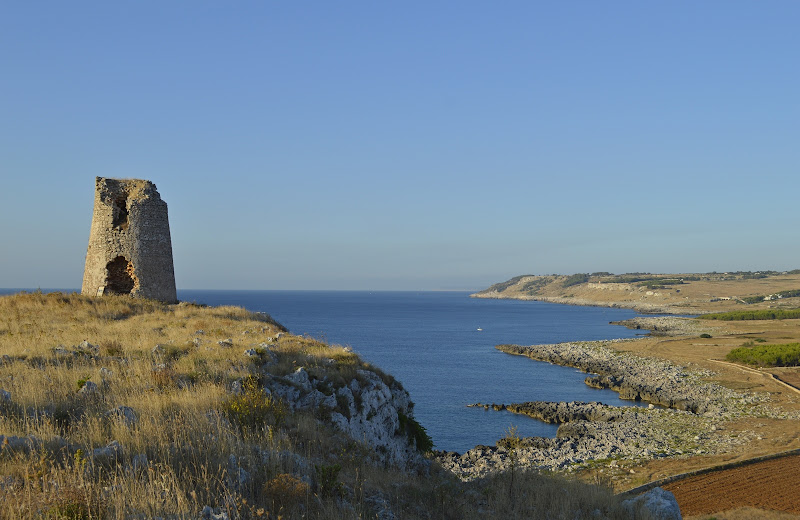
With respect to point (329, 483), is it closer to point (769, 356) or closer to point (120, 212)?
point (120, 212)

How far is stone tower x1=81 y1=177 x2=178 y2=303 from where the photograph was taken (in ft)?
75.4

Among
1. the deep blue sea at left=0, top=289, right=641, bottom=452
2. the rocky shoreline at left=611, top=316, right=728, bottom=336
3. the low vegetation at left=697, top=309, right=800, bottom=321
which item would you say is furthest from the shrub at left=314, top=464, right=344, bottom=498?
the low vegetation at left=697, top=309, right=800, bottom=321

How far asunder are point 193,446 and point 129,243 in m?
18.9

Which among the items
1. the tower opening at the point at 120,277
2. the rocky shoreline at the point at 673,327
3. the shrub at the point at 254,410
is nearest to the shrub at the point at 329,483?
the shrub at the point at 254,410

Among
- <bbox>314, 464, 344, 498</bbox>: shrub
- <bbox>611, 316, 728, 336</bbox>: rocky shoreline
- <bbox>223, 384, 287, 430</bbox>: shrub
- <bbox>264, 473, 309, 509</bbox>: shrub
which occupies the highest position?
<bbox>223, 384, 287, 430</bbox>: shrub

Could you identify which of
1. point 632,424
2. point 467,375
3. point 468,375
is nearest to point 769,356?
point 632,424

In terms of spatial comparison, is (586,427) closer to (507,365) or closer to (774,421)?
(774,421)

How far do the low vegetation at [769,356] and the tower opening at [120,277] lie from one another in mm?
63080

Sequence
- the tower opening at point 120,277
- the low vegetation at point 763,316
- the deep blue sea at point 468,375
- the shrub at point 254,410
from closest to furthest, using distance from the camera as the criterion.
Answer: the shrub at point 254,410 < the tower opening at point 120,277 < the deep blue sea at point 468,375 < the low vegetation at point 763,316

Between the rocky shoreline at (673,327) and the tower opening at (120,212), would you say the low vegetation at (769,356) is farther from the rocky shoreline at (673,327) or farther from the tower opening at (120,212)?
the tower opening at (120,212)

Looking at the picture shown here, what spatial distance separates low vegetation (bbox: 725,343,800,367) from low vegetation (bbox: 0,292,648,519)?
5725cm

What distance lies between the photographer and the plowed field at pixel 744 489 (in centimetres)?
2072

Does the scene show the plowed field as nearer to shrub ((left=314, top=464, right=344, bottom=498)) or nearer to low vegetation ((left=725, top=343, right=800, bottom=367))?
shrub ((left=314, top=464, right=344, bottom=498))

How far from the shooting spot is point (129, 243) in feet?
75.2
